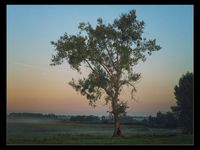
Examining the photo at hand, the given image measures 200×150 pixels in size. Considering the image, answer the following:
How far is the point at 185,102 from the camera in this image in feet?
97.0

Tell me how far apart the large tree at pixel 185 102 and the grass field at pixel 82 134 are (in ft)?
2.93

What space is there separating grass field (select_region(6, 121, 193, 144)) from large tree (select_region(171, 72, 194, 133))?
2.93 ft

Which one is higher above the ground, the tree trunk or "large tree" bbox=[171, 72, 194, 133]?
"large tree" bbox=[171, 72, 194, 133]

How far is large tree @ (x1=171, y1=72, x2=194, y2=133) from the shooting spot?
28413mm

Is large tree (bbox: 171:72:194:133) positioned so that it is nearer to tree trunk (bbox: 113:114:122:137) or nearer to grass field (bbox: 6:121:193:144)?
grass field (bbox: 6:121:193:144)

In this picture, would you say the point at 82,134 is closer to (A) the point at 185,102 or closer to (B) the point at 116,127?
(B) the point at 116,127

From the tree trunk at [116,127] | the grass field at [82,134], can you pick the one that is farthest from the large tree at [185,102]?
the tree trunk at [116,127]

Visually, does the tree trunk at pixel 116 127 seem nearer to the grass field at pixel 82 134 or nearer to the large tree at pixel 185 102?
the grass field at pixel 82 134

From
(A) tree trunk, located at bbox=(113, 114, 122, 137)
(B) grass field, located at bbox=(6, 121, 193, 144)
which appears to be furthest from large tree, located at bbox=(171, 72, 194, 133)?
(A) tree trunk, located at bbox=(113, 114, 122, 137)

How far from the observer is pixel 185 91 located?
2936cm

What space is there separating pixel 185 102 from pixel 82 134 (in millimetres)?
7215

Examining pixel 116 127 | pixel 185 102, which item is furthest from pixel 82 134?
pixel 185 102

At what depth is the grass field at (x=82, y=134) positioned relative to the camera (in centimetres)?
2656

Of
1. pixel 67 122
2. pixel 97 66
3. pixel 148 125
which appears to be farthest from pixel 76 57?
pixel 148 125
